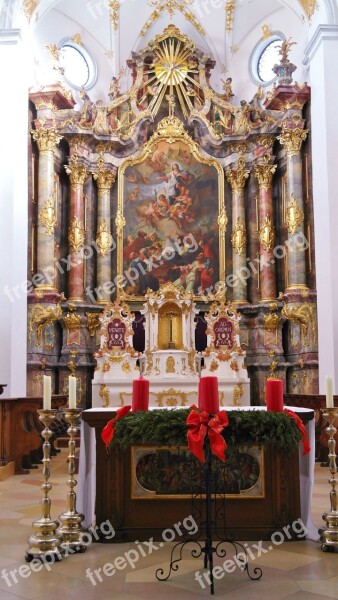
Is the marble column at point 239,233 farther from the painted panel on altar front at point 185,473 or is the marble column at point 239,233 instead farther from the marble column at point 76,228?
the painted panel on altar front at point 185,473

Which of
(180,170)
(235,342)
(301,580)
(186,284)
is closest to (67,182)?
(180,170)

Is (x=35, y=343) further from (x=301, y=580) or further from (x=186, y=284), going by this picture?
(x=301, y=580)

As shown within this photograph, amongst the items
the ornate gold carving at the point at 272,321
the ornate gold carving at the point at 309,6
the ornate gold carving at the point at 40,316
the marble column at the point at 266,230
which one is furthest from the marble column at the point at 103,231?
the ornate gold carving at the point at 309,6

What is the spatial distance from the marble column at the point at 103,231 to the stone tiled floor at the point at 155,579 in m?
11.0

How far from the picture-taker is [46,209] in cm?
1534

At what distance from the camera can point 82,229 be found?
16.3 meters

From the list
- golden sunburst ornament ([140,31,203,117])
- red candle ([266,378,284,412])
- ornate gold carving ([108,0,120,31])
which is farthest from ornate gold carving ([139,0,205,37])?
red candle ([266,378,284,412])

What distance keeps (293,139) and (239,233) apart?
2645 mm

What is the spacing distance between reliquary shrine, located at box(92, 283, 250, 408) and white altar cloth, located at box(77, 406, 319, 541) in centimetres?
801

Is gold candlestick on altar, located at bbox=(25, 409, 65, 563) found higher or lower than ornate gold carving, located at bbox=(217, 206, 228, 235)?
lower

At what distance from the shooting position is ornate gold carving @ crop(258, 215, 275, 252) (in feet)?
52.7

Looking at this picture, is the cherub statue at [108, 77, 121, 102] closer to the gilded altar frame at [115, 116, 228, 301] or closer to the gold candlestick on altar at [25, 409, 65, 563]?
the gilded altar frame at [115, 116, 228, 301]

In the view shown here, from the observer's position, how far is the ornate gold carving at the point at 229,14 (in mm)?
17047

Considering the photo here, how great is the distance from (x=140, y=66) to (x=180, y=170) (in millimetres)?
2997
